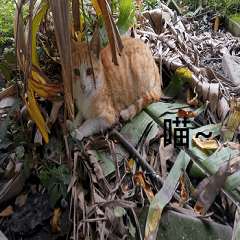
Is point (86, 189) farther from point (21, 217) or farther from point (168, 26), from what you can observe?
point (168, 26)

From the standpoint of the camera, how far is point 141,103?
1881mm

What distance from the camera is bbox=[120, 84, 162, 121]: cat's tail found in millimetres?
1834

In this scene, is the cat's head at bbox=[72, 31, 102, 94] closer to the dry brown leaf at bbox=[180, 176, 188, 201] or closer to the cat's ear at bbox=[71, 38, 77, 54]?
the cat's ear at bbox=[71, 38, 77, 54]

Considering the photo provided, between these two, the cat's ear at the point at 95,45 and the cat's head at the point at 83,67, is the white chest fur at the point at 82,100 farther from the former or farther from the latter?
the cat's ear at the point at 95,45

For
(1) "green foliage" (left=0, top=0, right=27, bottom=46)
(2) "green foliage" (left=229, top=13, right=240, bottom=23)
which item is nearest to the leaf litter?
(1) "green foliage" (left=0, top=0, right=27, bottom=46)

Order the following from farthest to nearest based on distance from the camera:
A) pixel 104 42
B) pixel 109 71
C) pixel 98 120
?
pixel 104 42 < pixel 109 71 < pixel 98 120

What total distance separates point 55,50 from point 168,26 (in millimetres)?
1670

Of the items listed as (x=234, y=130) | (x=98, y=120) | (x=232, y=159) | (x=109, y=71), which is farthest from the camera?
(x=109, y=71)

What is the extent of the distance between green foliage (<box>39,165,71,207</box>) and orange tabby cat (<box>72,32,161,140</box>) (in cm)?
37

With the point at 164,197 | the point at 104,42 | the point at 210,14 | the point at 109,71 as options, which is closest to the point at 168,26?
the point at 104,42

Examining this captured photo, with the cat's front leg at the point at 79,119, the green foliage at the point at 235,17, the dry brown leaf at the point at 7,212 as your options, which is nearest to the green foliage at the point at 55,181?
the dry brown leaf at the point at 7,212

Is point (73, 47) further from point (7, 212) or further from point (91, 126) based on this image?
point (7, 212)

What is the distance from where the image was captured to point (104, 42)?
207cm

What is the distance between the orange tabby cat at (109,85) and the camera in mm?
1602
